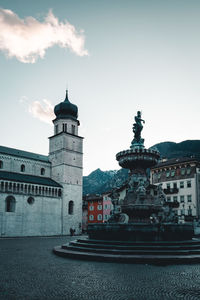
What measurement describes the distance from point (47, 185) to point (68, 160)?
8.84m

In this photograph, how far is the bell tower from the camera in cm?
6025

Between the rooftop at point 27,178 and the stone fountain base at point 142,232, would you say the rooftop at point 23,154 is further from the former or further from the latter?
the stone fountain base at point 142,232

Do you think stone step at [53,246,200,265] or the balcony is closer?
stone step at [53,246,200,265]

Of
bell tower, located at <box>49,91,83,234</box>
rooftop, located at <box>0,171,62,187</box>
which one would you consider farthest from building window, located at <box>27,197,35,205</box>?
bell tower, located at <box>49,91,83,234</box>

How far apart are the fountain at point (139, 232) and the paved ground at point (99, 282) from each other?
63.4 inches

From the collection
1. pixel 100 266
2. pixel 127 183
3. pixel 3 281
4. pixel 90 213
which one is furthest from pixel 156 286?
pixel 90 213

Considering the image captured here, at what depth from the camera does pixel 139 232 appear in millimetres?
15445

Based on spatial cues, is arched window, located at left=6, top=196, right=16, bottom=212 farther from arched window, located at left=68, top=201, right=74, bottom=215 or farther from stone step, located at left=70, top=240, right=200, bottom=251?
Answer: stone step, located at left=70, top=240, right=200, bottom=251

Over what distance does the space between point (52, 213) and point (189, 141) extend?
95.8m

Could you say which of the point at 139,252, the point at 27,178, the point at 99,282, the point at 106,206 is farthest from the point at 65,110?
the point at 99,282

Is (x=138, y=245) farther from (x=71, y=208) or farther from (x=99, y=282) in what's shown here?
(x=71, y=208)

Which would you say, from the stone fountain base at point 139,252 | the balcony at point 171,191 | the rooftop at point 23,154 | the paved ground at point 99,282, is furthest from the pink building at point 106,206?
the paved ground at point 99,282

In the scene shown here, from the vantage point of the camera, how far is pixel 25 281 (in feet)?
29.8

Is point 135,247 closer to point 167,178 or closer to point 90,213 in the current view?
point 167,178
